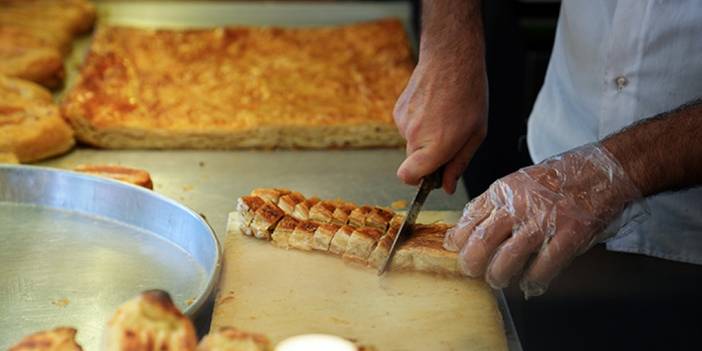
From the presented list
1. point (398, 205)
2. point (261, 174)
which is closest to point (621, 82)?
point (398, 205)

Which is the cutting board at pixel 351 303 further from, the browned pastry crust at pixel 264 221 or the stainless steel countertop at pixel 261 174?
the stainless steel countertop at pixel 261 174

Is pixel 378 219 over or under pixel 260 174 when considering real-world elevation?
over

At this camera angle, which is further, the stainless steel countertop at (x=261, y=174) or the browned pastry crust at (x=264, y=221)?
the stainless steel countertop at (x=261, y=174)

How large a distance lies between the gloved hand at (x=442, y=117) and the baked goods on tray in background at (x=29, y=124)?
1.27 metres

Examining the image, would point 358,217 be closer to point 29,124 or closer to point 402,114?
point 402,114

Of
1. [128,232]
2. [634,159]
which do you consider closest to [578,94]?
[634,159]

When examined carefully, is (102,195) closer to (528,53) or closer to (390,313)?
(390,313)

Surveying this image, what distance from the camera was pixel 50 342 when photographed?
5.32 ft

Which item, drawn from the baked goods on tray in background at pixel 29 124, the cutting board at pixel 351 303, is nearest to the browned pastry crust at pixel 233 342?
the cutting board at pixel 351 303

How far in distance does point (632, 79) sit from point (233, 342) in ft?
5.07

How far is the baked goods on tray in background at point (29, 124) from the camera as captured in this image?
3100 millimetres

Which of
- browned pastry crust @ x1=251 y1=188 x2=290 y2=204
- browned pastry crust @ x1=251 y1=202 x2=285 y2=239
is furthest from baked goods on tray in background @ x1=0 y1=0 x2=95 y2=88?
browned pastry crust @ x1=251 y1=202 x2=285 y2=239

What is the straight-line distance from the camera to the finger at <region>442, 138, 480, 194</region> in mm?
2541

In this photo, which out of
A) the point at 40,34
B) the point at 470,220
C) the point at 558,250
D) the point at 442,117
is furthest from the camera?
the point at 40,34
